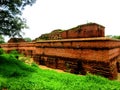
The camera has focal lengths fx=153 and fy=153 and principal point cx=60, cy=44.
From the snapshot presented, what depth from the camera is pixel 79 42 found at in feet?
38.6

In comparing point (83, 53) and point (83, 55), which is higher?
point (83, 53)

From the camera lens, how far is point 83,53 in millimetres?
11469

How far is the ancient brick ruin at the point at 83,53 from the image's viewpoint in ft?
32.5

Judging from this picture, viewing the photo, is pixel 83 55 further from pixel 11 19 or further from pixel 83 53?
pixel 11 19

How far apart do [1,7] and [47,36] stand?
14.8 m

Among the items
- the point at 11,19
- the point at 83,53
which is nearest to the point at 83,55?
the point at 83,53

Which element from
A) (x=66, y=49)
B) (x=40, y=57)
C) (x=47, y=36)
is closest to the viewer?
(x=66, y=49)

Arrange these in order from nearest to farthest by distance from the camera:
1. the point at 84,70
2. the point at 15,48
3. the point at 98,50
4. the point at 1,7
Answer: the point at 98,50 < the point at 84,70 < the point at 1,7 < the point at 15,48

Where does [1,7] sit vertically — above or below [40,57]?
above

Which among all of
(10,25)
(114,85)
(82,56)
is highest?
(10,25)

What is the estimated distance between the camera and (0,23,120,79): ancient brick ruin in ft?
32.5

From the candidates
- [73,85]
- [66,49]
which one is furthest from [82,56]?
[73,85]

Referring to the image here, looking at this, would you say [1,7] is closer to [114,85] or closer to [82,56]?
[82,56]

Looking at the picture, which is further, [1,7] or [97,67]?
[1,7]
